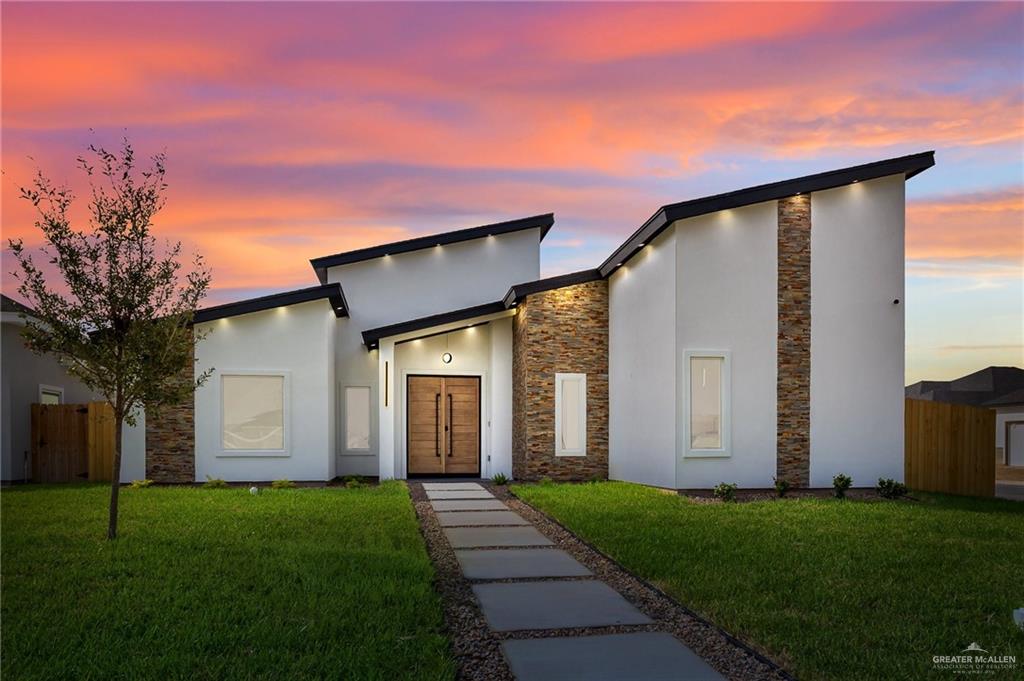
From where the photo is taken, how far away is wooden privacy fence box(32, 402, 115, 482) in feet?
49.0

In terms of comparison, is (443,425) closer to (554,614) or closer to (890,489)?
(890,489)

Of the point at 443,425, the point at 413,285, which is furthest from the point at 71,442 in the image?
the point at 413,285

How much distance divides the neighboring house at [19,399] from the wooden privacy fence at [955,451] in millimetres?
14921

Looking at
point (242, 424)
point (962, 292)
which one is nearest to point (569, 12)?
point (242, 424)

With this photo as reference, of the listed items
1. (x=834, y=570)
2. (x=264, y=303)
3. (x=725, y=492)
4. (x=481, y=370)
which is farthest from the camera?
(x=481, y=370)

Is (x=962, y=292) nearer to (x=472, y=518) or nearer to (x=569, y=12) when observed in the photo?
(x=569, y=12)

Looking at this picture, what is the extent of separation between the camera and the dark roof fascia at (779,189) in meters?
12.0

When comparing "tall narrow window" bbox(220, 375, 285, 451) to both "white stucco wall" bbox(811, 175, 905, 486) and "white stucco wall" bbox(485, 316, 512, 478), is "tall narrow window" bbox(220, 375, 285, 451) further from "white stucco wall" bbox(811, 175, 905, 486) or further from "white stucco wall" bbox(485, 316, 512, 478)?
"white stucco wall" bbox(811, 175, 905, 486)

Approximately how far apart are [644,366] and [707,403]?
1497 mm

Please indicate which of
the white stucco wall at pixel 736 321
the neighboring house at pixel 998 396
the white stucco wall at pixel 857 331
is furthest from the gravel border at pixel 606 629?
the neighboring house at pixel 998 396

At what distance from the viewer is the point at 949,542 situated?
26.4ft

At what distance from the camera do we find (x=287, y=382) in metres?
14.5

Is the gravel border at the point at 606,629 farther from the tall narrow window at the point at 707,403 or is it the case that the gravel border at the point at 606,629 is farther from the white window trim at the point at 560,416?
the white window trim at the point at 560,416

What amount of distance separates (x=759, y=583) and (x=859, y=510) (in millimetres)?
5073
